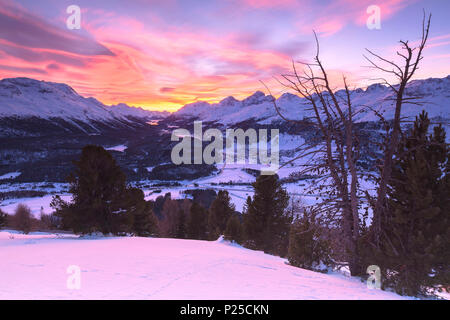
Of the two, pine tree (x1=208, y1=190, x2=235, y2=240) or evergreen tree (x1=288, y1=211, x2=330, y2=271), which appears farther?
pine tree (x1=208, y1=190, x2=235, y2=240)

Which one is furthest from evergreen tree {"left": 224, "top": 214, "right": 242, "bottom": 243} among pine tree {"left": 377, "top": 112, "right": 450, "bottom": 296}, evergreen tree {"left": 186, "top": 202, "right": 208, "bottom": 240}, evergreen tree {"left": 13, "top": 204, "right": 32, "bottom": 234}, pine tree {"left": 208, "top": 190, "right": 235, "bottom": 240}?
evergreen tree {"left": 13, "top": 204, "right": 32, "bottom": 234}

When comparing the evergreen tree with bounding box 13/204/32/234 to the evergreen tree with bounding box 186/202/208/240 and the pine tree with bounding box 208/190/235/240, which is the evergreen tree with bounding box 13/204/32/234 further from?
the pine tree with bounding box 208/190/235/240

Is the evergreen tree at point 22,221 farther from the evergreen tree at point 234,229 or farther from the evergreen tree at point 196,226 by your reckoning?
the evergreen tree at point 234,229

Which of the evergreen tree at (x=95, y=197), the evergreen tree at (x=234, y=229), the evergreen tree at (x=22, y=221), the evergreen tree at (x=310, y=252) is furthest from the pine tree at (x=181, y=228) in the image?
the evergreen tree at (x=310, y=252)

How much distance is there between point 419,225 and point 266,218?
18.3 meters

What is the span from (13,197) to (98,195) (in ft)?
581

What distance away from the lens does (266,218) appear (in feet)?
88.5

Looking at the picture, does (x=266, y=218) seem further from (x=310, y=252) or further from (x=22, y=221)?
(x=22, y=221)

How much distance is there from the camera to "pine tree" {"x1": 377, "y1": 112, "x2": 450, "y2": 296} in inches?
347

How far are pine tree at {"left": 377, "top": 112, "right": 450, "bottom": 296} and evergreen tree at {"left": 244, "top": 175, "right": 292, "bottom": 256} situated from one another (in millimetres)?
16901
